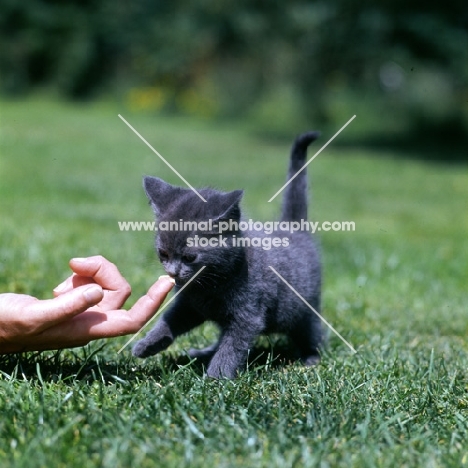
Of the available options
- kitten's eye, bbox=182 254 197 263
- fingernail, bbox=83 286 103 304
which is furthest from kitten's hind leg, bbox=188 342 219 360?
fingernail, bbox=83 286 103 304

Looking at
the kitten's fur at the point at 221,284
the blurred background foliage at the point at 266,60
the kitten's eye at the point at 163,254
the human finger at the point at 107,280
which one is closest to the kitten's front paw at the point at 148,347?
the kitten's fur at the point at 221,284

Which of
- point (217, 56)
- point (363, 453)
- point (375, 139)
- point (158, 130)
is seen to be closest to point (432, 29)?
point (375, 139)

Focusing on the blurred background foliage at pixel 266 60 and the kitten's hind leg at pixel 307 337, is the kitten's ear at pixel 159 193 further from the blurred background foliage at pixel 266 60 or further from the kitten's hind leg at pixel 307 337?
the blurred background foliage at pixel 266 60

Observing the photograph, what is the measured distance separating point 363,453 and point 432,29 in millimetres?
13142

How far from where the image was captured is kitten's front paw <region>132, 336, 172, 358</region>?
2867 mm

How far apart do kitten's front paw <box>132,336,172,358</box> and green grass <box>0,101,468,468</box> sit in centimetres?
5

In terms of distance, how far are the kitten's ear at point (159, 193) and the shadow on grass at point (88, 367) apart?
64 centimetres

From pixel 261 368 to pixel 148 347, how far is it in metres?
0.47

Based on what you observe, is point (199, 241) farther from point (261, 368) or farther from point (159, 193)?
point (261, 368)

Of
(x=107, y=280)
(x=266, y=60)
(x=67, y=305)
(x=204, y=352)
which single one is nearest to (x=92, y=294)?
(x=67, y=305)

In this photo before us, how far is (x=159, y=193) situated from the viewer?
294cm

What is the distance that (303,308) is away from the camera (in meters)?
3.32

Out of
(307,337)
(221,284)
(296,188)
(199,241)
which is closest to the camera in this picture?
(199,241)

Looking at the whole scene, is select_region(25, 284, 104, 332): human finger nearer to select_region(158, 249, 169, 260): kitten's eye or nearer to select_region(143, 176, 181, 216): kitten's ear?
select_region(158, 249, 169, 260): kitten's eye
